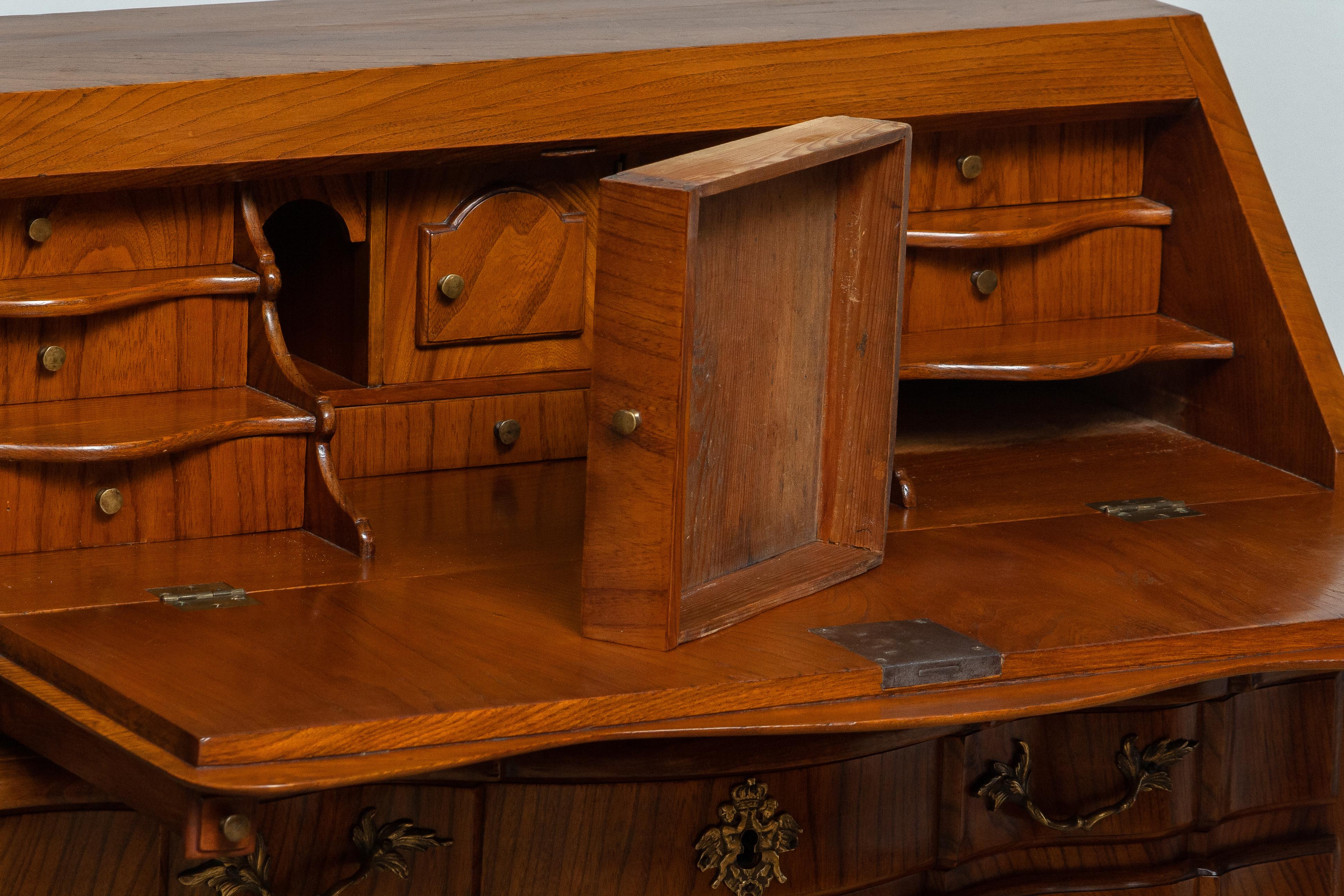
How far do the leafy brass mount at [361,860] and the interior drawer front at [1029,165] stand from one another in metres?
0.98

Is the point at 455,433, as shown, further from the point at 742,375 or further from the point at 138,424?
the point at 742,375

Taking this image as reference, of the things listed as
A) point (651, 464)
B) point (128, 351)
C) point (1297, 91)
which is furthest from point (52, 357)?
point (1297, 91)

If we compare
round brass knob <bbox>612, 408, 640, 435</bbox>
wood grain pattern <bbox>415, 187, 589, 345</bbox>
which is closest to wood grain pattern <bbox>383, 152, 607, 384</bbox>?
wood grain pattern <bbox>415, 187, 589, 345</bbox>

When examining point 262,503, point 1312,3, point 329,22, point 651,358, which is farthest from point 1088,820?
point 1312,3

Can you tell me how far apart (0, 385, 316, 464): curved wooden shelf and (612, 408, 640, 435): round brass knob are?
43 centimetres

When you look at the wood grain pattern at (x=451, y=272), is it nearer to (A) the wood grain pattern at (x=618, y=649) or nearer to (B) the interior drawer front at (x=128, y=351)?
(B) the interior drawer front at (x=128, y=351)

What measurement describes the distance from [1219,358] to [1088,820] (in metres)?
0.63

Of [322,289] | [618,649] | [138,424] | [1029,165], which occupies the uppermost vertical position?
[1029,165]

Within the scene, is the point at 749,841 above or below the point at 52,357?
below

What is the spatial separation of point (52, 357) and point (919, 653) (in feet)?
2.89

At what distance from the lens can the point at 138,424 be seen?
1.99 m

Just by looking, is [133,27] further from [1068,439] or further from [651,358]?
[1068,439]

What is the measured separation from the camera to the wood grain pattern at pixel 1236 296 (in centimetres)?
233

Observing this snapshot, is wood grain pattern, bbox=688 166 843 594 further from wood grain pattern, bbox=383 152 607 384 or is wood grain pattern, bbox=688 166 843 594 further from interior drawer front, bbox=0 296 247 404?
interior drawer front, bbox=0 296 247 404
